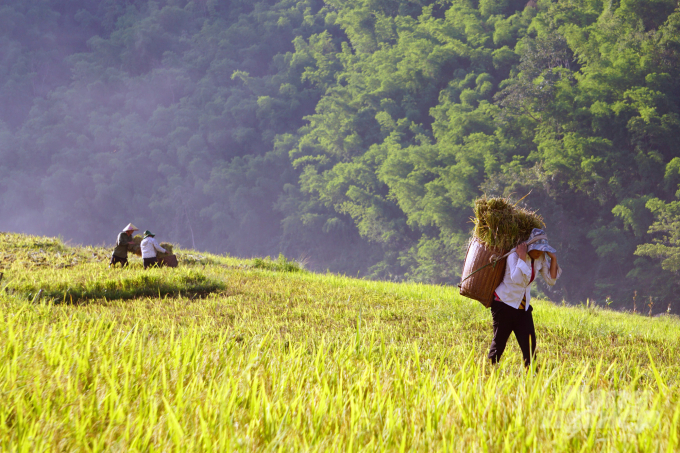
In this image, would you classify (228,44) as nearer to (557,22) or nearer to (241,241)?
(241,241)

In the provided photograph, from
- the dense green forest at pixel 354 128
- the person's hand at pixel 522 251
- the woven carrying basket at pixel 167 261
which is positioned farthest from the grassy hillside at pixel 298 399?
the dense green forest at pixel 354 128

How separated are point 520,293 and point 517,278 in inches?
7.3

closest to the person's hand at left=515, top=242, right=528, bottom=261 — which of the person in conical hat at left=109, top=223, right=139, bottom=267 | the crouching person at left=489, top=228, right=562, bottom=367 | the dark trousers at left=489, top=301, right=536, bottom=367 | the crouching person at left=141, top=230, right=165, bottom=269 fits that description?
the crouching person at left=489, top=228, right=562, bottom=367

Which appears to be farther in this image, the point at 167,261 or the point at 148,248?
the point at 167,261

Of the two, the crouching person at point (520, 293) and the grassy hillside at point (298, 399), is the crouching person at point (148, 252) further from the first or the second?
the crouching person at point (520, 293)

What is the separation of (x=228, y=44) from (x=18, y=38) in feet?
116

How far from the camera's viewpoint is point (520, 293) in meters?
4.00

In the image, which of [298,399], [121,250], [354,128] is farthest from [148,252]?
[354,128]

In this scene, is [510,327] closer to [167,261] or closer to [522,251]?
[522,251]

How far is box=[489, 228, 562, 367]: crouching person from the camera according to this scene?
3.98m

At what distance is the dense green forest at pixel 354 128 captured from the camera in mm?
28703

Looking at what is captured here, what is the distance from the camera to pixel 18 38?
72000mm

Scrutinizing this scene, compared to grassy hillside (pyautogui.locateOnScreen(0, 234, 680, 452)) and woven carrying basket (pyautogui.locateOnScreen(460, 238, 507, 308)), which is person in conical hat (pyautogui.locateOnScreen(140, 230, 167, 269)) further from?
woven carrying basket (pyautogui.locateOnScreen(460, 238, 507, 308))

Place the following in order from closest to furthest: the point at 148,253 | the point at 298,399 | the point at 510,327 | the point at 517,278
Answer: the point at 298,399 → the point at 517,278 → the point at 510,327 → the point at 148,253
